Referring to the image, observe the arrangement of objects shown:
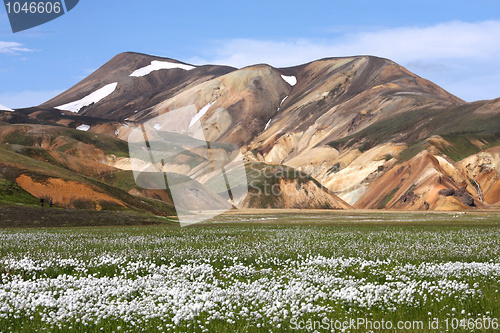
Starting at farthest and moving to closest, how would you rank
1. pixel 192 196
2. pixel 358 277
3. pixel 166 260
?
pixel 192 196 → pixel 166 260 → pixel 358 277

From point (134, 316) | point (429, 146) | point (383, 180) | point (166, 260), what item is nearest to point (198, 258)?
point (166, 260)

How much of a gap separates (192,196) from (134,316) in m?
122

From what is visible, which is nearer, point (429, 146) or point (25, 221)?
point (25, 221)

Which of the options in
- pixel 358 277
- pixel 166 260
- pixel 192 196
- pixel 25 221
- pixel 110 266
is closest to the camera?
pixel 358 277

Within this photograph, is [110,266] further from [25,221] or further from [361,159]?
[361,159]

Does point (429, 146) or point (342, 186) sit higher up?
point (429, 146)

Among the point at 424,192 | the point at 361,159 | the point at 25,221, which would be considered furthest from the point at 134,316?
the point at 361,159

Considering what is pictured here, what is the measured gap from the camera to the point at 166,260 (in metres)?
19.7

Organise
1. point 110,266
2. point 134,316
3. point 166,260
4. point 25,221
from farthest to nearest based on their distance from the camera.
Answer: point 25,221 < point 166,260 < point 110,266 < point 134,316

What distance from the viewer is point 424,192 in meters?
132

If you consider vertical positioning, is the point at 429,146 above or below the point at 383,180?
above

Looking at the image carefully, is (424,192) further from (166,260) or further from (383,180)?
(166,260)

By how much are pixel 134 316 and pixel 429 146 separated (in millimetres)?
168418

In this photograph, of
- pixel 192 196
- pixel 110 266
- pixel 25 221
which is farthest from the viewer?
pixel 192 196
